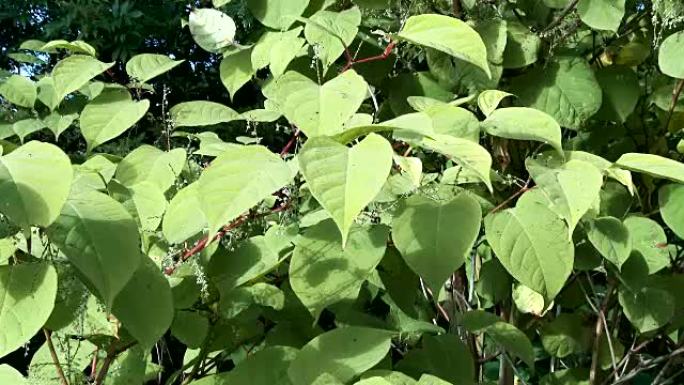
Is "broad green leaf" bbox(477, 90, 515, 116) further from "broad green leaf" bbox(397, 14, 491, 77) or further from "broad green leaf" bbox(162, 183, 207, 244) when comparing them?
"broad green leaf" bbox(162, 183, 207, 244)

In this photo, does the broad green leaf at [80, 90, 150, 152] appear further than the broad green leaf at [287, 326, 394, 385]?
Yes

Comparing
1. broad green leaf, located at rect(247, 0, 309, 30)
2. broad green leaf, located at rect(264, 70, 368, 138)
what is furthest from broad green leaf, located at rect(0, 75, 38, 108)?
broad green leaf, located at rect(264, 70, 368, 138)

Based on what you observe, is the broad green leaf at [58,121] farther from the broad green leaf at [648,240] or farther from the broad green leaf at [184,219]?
the broad green leaf at [648,240]

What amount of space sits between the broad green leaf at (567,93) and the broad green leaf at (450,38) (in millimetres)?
388

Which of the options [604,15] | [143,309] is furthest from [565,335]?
[143,309]

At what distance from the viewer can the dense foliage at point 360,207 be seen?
632 mm

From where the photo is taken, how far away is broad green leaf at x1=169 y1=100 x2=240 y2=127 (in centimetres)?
110

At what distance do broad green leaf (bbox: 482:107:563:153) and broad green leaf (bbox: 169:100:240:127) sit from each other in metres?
0.44

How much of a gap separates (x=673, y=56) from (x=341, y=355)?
722 millimetres

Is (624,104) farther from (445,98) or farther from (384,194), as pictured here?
(384,194)

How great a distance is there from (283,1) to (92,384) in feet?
1.96

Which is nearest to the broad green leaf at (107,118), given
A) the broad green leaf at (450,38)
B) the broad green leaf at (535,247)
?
the broad green leaf at (450,38)

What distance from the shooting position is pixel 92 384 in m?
0.84

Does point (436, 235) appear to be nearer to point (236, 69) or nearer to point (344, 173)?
point (344, 173)
